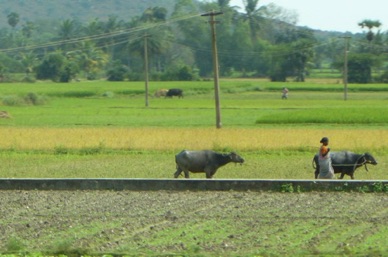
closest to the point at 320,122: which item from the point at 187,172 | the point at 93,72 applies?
the point at 187,172

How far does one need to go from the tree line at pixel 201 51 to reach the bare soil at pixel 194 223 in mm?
53870

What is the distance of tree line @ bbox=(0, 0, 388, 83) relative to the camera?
88.9m

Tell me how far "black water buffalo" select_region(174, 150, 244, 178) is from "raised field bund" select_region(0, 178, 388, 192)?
194cm

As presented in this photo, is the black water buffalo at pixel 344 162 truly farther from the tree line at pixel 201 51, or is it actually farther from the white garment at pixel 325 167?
the tree line at pixel 201 51

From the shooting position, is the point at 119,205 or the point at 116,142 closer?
the point at 119,205

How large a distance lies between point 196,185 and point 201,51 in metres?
106

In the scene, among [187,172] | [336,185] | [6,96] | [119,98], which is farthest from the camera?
[119,98]

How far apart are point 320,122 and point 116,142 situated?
40.1 ft

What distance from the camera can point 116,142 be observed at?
2761 cm

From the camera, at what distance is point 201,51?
12188cm

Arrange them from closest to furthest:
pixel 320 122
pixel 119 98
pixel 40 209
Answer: pixel 40 209
pixel 320 122
pixel 119 98

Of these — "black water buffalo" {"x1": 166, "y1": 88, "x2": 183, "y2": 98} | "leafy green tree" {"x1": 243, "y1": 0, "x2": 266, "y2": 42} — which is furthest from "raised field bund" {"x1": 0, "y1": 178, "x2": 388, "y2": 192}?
"leafy green tree" {"x1": 243, "y1": 0, "x2": 266, "y2": 42}

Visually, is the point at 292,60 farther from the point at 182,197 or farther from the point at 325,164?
the point at 182,197

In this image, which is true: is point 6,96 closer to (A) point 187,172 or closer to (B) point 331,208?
(A) point 187,172
